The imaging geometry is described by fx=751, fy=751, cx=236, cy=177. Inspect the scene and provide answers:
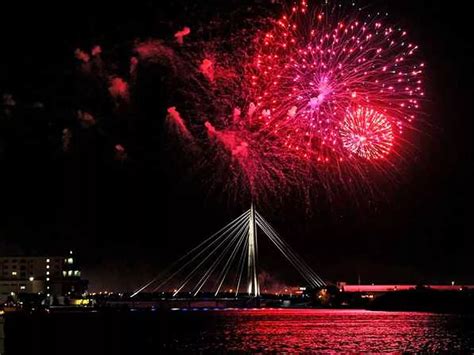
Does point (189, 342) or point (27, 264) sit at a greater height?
point (27, 264)

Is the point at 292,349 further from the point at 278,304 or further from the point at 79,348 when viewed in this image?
the point at 278,304

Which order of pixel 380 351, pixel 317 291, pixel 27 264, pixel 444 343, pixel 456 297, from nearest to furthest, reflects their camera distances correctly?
pixel 380 351 → pixel 444 343 → pixel 456 297 → pixel 27 264 → pixel 317 291

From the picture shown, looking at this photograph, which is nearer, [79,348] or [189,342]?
[79,348]

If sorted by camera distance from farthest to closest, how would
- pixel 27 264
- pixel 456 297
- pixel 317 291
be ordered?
pixel 317 291
pixel 27 264
pixel 456 297

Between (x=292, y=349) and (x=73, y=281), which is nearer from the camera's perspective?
(x=292, y=349)

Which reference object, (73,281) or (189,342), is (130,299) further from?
(189,342)

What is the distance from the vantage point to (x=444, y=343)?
206ft

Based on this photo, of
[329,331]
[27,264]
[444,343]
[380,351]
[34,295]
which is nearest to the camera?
[380,351]

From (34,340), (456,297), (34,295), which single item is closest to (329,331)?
(34,340)

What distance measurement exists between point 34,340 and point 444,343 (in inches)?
1363

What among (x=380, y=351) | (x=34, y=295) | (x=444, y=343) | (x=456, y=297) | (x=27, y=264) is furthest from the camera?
(x=27, y=264)

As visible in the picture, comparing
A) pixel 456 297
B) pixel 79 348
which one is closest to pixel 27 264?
pixel 456 297

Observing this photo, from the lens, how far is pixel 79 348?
185 feet

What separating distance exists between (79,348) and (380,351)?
73.6 ft
